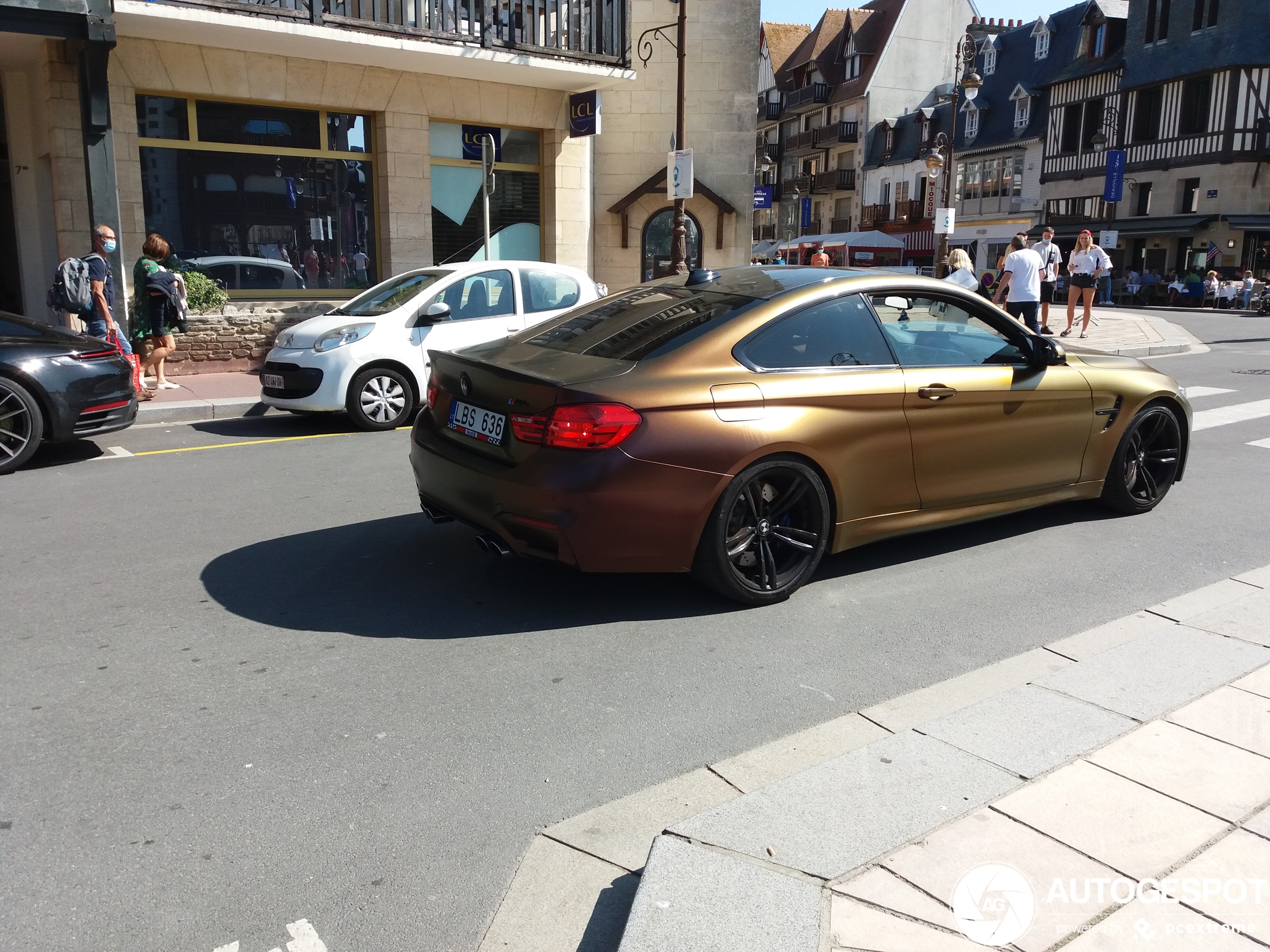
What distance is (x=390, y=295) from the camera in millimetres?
10312

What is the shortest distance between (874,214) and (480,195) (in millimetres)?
49686

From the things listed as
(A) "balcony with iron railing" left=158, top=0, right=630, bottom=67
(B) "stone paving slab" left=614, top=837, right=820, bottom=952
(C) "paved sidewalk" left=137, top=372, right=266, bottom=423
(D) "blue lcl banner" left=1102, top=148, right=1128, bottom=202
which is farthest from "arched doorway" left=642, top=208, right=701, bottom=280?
Result: (D) "blue lcl banner" left=1102, top=148, right=1128, bottom=202

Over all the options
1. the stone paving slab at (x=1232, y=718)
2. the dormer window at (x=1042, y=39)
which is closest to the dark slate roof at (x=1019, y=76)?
the dormer window at (x=1042, y=39)

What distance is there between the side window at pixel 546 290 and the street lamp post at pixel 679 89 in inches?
271

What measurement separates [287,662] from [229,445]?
5.50 metres

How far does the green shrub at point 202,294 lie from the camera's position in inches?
546

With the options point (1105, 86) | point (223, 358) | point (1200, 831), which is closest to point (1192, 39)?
point (1105, 86)

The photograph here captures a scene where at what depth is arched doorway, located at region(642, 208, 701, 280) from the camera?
1931 centimetres

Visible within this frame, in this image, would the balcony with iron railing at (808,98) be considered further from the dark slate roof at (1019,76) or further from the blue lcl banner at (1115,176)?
the blue lcl banner at (1115,176)

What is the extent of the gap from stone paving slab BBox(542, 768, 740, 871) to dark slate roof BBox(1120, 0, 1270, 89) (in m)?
44.7

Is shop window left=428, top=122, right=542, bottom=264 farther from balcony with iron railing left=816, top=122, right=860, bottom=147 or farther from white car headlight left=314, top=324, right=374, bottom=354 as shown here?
balcony with iron railing left=816, top=122, right=860, bottom=147

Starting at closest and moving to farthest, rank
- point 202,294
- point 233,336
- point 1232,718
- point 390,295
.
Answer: point 1232,718 → point 390,295 → point 202,294 → point 233,336

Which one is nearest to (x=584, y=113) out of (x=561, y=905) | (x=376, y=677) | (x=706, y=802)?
(x=376, y=677)

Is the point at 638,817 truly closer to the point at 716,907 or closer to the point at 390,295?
the point at 716,907
